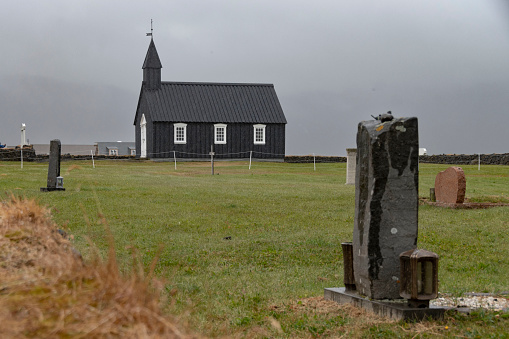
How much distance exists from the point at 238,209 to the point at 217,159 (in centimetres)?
3530

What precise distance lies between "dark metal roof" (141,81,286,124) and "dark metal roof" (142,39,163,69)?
1.80 m

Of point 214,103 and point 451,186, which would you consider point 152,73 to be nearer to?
point 214,103

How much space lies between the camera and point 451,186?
17.3m

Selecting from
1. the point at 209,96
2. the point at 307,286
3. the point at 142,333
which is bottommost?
the point at 307,286

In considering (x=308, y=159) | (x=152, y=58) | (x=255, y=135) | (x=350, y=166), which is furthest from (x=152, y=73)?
(x=350, y=166)

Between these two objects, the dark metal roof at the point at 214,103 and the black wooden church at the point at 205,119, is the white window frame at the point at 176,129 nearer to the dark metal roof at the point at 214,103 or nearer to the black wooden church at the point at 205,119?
the black wooden church at the point at 205,119

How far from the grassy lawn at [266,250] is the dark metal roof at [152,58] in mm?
34451

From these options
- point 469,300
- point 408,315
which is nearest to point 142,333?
point 408,315

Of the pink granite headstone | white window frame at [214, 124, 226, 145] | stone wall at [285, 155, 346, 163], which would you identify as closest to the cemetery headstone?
the pink granite headstone

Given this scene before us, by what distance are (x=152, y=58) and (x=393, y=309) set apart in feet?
169

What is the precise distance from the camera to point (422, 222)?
1480 cm

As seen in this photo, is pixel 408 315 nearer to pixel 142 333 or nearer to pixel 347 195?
pixel 142 333

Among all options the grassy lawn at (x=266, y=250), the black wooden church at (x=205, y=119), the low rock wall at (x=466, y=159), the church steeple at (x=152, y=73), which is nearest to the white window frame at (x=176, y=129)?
the black wooden church at (x=205, y=119)

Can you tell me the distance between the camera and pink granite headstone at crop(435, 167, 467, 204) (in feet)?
56.0
